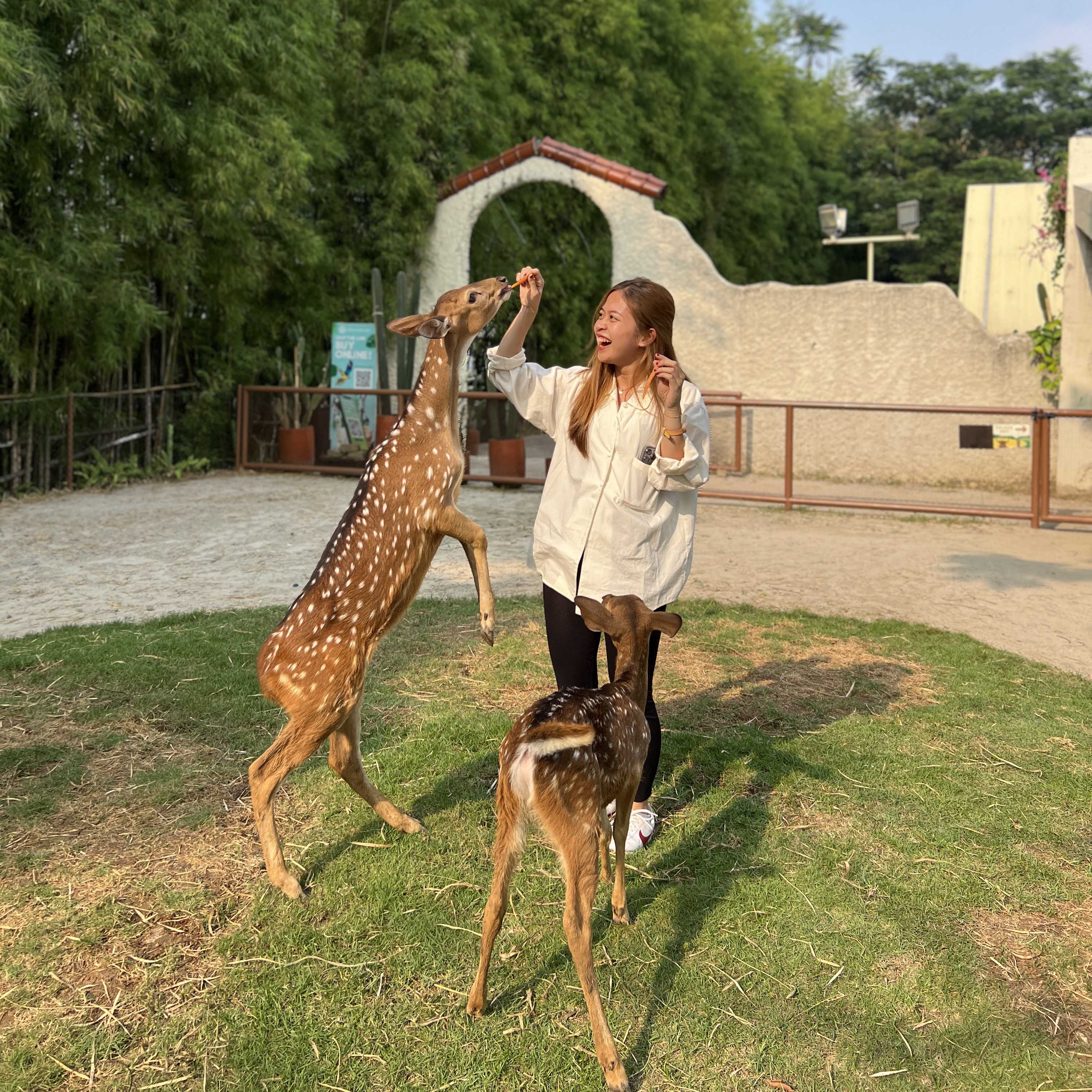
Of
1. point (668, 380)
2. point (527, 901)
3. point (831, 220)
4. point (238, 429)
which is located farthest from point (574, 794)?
point (831, 220)

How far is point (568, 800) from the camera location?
2.47 metres

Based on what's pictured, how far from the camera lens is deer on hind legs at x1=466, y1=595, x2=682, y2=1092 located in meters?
2.41

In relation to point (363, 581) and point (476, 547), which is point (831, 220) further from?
point (363, 581)

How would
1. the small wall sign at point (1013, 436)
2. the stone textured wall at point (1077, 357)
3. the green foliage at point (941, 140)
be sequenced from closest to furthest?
the stone textured wall at point (1077, 357) < the small wall sign at point (1013, 436) < the green foliage at point (941, 140)

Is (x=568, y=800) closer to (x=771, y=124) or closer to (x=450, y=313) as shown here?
(x=450, y=313)

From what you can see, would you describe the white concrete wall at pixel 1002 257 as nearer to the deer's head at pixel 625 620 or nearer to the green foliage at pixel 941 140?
the green foliage at pixel 941 140

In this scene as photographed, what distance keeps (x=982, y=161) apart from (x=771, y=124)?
42.4ft

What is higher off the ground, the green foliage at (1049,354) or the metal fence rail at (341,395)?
the green foliage at (1049,354)

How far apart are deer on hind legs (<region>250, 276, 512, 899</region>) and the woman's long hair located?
14.0 inches

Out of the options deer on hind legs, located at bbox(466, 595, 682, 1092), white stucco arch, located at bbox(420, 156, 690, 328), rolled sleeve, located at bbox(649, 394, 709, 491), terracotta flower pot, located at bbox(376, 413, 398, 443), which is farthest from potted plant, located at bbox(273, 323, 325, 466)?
deer on hind legs, located at bbox(466, 595, 682, 1092)

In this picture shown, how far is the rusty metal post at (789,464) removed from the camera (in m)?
9.49

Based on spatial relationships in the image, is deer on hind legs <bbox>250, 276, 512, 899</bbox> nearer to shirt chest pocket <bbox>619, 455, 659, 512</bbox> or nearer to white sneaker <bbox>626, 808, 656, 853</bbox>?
shirt chest pocket <bbox>619, 455, 659, 512</bbox>

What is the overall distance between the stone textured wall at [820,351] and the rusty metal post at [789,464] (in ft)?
8.77

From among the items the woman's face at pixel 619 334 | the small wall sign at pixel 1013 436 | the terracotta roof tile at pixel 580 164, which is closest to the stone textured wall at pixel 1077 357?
the small wall sign at pixel 1013 436
